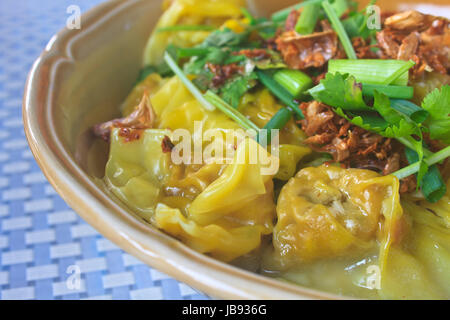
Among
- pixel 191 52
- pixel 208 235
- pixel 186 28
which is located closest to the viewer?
pixel 208 235

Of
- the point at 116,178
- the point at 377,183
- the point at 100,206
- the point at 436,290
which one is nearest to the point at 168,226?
the point at 100,206

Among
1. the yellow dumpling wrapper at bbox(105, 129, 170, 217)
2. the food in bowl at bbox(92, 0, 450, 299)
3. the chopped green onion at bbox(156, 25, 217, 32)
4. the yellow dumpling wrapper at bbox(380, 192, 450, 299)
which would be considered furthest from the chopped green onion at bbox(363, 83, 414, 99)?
the chopped green onion at bbox(156, 25, 217, 32)

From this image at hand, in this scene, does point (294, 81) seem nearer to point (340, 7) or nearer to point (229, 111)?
point (229, 111)

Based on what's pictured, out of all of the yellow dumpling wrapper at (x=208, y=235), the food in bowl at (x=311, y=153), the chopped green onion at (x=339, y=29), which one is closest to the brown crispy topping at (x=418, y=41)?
the food in bowl at (x=311, y=153)

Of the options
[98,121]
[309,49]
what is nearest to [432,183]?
[309,49]

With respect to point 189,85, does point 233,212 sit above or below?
below

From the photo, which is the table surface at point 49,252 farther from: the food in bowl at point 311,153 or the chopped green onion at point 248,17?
the chopped green onion at point 248,17
